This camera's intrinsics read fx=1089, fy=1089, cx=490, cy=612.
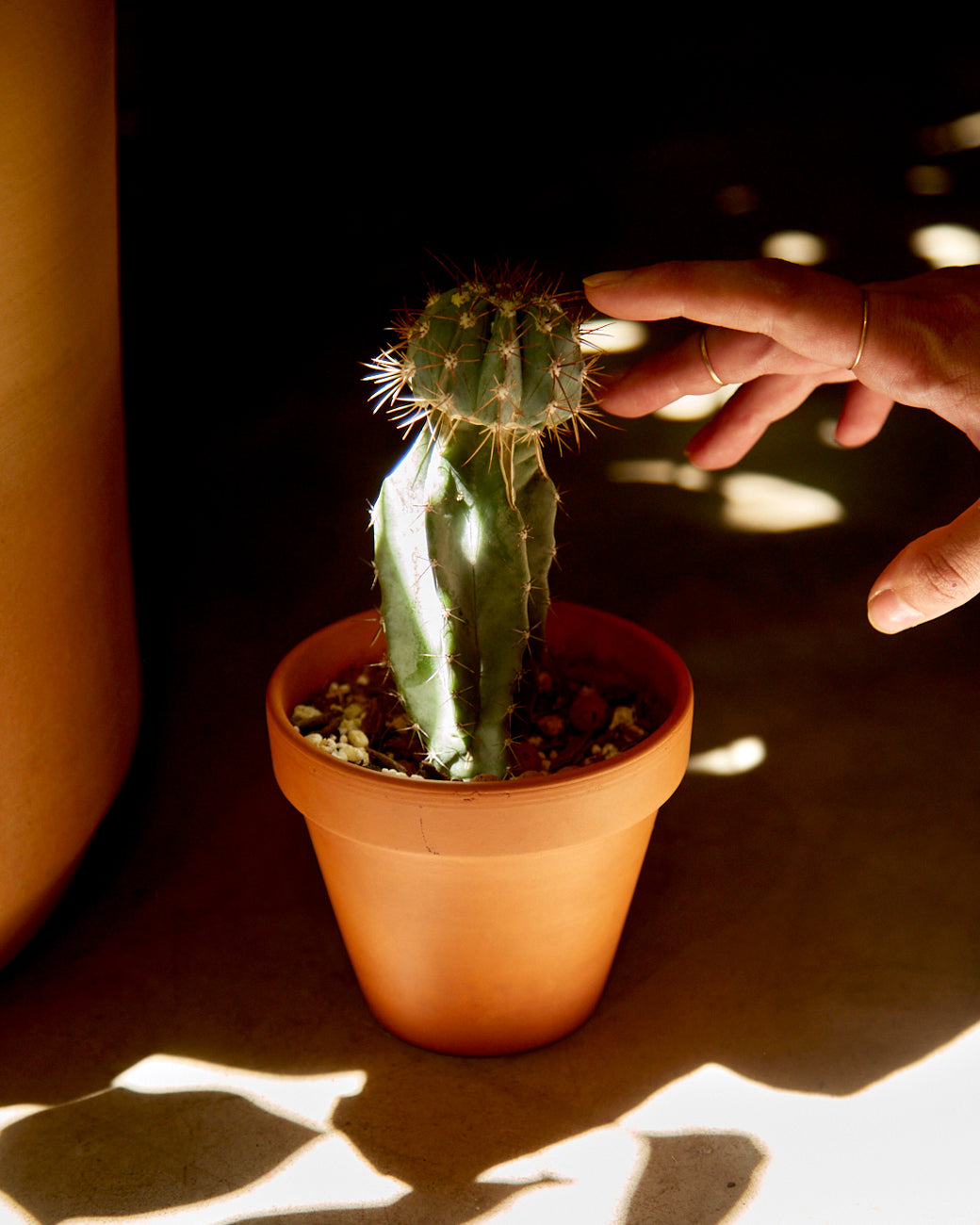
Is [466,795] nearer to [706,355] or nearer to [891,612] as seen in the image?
[891,612]

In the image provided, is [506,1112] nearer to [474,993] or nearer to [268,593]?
[474,993]

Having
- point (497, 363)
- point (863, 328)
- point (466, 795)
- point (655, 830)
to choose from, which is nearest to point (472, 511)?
point (497, 363)

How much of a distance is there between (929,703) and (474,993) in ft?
2.66

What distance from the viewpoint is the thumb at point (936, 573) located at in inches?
31.3

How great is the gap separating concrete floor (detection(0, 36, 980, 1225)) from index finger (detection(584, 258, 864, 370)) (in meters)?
0.53

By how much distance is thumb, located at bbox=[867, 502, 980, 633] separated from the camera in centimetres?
79

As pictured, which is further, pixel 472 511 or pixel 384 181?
pixel 384 181

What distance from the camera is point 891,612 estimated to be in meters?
0.85

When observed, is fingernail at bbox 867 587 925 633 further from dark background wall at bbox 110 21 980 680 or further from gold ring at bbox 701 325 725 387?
dark background wall at bbox 110 21 980 680

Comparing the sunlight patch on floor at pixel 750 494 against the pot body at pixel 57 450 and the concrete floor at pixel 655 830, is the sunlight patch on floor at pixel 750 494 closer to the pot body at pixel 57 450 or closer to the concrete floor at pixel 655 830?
the concrete floor at pixel 655 830

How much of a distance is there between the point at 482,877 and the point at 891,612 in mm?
409

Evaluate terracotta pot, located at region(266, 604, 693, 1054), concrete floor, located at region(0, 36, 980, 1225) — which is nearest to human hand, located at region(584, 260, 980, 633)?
terracotta pot, located at region(266, 604, 693, 1054)

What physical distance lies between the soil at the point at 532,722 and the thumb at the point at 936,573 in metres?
0.33

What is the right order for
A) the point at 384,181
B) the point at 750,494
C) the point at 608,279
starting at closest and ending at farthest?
1. the point at 608,279
2. the point at 384,181
3. the point at 750,494
